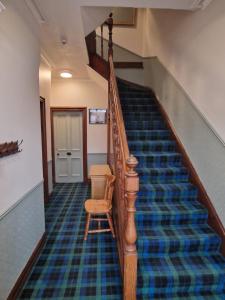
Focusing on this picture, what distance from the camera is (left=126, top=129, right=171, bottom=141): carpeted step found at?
10.7 feet

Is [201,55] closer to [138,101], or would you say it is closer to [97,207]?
[138,101]

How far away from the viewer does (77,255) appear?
2434 millimetres

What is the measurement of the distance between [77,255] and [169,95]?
9.35 ft

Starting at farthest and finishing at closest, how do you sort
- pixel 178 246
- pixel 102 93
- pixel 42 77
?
1. pixel 102 93
2. pixel 42 77
3. pixel 178 246

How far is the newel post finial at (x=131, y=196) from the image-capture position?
4.92 feet

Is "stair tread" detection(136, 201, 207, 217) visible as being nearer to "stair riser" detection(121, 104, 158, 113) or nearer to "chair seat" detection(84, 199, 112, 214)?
"chair seat" detection(84, 199, 112, 214)

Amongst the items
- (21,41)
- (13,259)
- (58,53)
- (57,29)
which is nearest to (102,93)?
(58,53)

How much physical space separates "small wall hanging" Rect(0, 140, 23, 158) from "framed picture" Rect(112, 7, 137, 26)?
4592 millimetres

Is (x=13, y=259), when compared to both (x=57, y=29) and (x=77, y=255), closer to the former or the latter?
(x=77, y=255)

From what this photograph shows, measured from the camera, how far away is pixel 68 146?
5062 mm

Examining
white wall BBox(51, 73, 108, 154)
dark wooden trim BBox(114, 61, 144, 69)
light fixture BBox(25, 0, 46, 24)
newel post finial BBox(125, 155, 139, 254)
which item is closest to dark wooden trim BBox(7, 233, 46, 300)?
newel post finial BBox(125, 155, 139, 254)

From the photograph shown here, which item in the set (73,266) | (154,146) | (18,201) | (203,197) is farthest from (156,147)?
(18,201)

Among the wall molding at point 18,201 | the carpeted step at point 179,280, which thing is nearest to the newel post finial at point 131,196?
the carpeted step at point 179,280

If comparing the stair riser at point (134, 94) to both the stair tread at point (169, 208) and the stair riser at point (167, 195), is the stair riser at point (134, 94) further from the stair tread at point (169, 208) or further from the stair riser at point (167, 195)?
the stair tread at point (169, 208)
